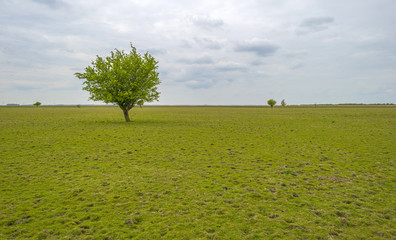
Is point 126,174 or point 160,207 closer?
point 160,207

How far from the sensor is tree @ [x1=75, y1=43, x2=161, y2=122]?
128 ft

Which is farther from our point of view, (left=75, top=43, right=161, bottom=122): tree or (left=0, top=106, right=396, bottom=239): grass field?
(left=75, top=43, right=161, bottom=122): tree

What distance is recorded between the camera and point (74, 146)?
2059 cm

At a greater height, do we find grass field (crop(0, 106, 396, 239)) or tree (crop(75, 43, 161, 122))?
tree (crop(75, 43, 161, 122))

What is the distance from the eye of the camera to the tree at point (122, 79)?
3894cm

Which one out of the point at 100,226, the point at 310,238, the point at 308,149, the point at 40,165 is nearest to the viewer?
the point at 310,238

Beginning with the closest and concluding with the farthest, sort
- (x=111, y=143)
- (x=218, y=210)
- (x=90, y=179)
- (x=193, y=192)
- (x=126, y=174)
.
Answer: (x=218, y=210)
(x=193, y=192)
(x=90, y=179)
(x=126, y=174)
(x=111, y=143)

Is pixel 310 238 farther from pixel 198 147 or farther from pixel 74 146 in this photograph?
pixel 74 146

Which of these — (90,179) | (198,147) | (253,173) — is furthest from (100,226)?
(198,147)

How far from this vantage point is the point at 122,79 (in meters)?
40.0

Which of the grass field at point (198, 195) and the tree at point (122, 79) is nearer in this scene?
the grass field at point (198, 195)

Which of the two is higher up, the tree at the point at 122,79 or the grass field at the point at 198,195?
the tree at the point at 122,79

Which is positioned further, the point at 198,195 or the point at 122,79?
the point at 122,79

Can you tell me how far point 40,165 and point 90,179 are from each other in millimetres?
5112
